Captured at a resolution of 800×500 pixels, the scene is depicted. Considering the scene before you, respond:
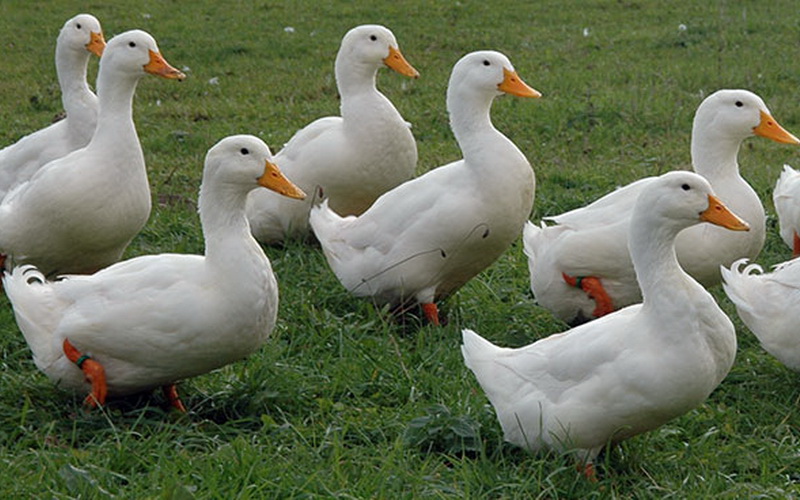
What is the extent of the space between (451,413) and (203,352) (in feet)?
3.28

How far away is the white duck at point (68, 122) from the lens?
280 inches

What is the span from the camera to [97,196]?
583 cm

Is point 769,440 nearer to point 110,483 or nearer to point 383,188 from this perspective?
point 110,483

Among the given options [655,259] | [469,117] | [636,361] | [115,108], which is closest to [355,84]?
[469,117]

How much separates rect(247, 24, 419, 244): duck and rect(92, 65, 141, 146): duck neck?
1318mm

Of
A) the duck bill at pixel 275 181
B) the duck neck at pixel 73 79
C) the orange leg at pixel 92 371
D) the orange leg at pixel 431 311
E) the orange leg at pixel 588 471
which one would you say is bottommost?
the orange leg at pixel 431 311

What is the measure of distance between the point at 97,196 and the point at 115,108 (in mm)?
541

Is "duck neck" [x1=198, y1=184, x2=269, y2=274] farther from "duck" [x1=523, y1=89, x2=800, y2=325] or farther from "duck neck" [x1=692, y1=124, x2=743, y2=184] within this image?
"duck neck" [x1=692, y1=124, x2=743, y2=184]

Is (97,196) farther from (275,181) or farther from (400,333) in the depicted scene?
(400,333)

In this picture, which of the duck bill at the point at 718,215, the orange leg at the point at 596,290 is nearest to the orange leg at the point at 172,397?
the orange leg at the point at 596,290

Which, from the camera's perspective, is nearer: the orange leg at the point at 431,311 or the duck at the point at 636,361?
the duck at the point at 636,361

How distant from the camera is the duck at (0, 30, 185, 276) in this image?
5.86 metres

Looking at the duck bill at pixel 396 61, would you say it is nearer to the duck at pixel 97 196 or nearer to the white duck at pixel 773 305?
the duck at pixel 97 196

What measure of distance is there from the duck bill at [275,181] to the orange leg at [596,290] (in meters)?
1.61
